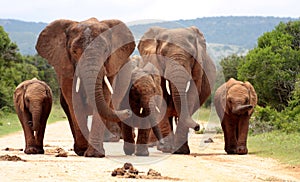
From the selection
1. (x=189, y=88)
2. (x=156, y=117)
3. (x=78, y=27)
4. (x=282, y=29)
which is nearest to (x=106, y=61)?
(x=78, y=27)

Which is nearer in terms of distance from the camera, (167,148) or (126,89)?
(126,89)

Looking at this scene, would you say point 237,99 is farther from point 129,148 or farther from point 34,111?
point 34,111

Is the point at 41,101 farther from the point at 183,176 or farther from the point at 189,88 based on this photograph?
the point at 183,176

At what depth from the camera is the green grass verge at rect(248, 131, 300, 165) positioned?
570 inches

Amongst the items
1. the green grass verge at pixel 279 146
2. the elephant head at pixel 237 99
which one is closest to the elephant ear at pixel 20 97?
the elephant head at pixel 237 99

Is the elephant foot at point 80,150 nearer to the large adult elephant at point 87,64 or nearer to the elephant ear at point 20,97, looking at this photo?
the large adult elephant at point 87,64

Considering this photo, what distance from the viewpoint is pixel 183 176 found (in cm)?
1038

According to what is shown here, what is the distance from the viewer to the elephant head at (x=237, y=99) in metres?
15.9

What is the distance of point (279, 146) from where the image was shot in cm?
Answer: 1695

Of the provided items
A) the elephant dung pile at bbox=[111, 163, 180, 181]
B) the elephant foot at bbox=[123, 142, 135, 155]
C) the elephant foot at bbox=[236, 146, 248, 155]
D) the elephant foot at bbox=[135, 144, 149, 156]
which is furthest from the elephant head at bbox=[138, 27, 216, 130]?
the elephant dung pile at bbox=[111, 163, 180, 181]

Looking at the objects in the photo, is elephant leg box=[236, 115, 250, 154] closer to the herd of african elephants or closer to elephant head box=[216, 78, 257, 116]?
the herd of african elephants

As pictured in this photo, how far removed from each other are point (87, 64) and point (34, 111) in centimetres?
261

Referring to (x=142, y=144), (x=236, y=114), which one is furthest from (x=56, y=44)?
(x=236, y=114)

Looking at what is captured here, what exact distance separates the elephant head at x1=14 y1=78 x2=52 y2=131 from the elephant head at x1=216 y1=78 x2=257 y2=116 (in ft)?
13.7
